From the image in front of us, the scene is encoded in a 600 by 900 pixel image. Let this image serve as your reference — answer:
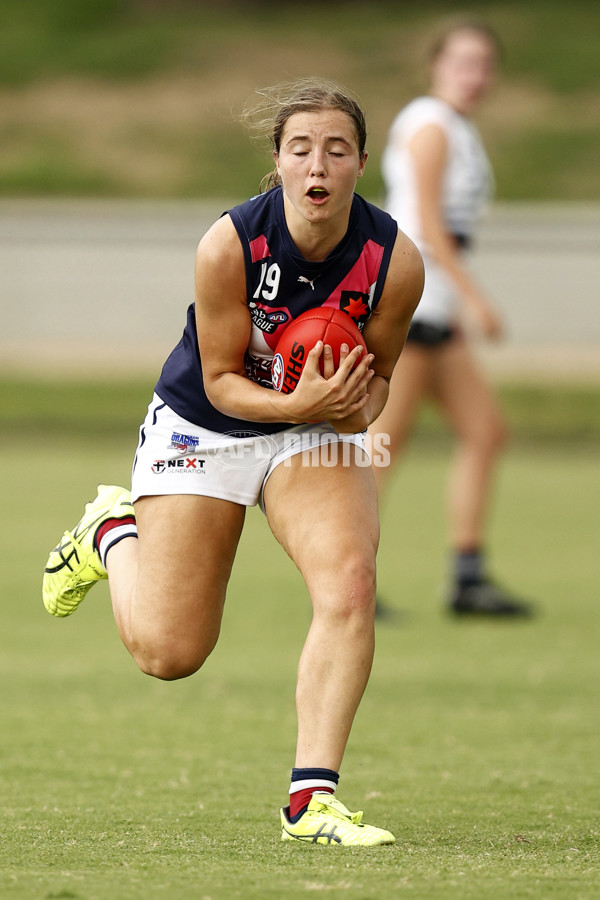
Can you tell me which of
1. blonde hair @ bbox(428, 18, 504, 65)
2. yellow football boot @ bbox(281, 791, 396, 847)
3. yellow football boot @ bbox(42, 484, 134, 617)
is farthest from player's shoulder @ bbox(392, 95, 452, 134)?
yellow football boot @ bbox(281, 791, 396, 847)

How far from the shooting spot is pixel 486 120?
120 feet

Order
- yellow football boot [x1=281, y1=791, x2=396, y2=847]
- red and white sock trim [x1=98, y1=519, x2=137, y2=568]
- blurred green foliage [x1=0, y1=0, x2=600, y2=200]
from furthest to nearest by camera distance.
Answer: blurred green foliage [x1=0, y1=0, x2=600, y2=200] < red and white sock trim [x1=98, y1=519, x2=137, y2=568] < yellow football boot [x1=281, y1=791, x2=396, y2=847]

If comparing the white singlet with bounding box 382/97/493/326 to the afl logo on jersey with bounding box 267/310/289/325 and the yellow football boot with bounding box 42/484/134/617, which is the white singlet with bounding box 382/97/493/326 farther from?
the afl logo on jersey with bounding box 267/310/289/325

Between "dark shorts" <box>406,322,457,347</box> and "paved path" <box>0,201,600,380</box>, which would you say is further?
"paved path" <box>0,201,600,380</box>

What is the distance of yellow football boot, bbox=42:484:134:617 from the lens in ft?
15.7

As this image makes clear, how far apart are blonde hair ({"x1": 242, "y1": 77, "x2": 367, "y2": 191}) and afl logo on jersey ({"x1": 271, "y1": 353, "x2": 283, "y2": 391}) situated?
0.55m

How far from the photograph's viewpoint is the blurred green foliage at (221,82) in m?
34.4

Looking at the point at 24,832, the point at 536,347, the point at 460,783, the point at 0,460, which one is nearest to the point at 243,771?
the point at 460,783

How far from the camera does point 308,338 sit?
3834mm

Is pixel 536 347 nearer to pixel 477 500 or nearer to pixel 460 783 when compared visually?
pixel 477 500

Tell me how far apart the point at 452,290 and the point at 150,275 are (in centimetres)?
2025

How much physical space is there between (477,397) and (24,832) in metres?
4.08

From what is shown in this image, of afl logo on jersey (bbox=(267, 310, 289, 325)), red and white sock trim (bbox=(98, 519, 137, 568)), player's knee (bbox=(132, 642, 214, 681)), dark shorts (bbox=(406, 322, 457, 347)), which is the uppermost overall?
dark shorts (bbox=(406, 322, 457, 347))

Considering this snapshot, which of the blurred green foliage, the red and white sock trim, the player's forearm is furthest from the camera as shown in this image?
the blurred green foliage
